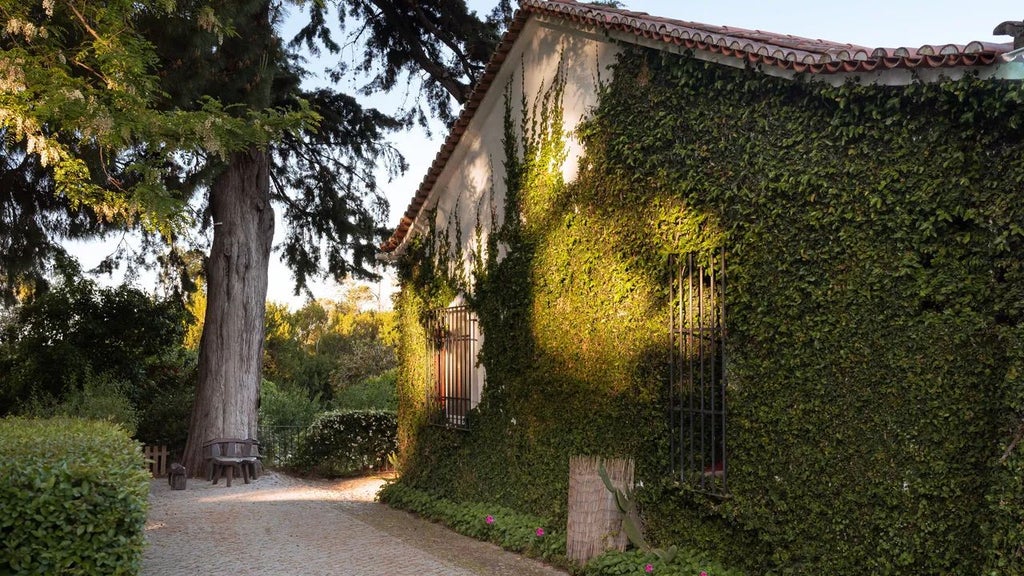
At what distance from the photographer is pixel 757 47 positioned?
6793mm

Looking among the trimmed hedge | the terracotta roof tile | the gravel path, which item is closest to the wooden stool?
the gravel path

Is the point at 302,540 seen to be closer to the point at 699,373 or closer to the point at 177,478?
the point at 699,373

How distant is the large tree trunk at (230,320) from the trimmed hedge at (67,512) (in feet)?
31.0

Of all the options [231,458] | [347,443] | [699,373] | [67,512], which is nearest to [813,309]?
[699,373]

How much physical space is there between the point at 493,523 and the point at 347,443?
7.45 metres

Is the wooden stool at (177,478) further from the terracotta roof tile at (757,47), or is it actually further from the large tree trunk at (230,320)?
the terracotta roof tile at (757,47)

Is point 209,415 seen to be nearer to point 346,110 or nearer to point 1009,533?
point 346,110

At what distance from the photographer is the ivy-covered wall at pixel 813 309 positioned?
220 inches

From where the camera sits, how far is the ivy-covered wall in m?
5.59

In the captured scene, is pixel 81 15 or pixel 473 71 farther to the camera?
pixel 473 71

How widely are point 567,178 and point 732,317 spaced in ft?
10.3

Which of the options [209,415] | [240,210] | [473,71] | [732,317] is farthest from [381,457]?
[732,317]

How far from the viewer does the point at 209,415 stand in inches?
630

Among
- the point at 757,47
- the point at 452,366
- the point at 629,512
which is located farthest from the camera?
the point at 452,366
